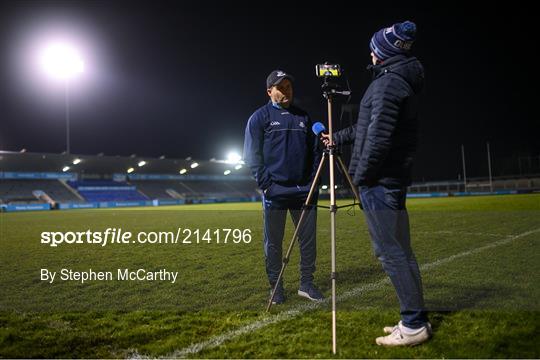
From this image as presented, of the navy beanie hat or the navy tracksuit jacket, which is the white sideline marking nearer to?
the navy tracksuit jacket

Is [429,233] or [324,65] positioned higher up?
[324,65]

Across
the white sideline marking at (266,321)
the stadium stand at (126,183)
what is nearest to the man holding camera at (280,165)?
the white sideline marking at (266,321)

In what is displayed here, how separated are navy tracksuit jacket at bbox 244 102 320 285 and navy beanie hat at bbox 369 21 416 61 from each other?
140cm

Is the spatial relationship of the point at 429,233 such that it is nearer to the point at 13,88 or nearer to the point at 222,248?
the point at 222,248

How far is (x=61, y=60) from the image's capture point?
1389 inches

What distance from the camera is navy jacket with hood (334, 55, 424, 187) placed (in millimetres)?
2834

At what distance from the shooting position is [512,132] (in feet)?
195

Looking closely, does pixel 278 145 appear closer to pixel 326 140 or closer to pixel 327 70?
pixel 326 140

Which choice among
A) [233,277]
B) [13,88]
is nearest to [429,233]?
[233,277]

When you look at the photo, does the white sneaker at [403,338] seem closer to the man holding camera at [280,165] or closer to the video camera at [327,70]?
the man holding camera at [280,165]

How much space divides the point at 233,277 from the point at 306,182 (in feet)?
5.85

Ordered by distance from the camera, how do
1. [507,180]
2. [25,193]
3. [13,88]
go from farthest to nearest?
[507,180]
[13,88]
[25,193]

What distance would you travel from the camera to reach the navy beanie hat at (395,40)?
2.95m

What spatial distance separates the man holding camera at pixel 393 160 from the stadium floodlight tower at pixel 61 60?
3732 centimetres
